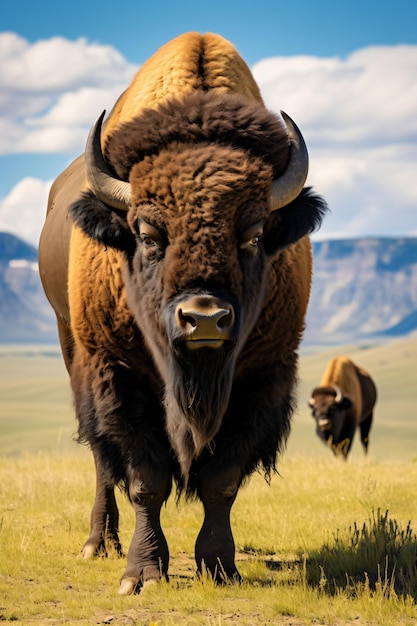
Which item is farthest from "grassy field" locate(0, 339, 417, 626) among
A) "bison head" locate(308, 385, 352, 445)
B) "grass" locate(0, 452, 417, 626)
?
"bison head" locate(308, 385, 352, 445)

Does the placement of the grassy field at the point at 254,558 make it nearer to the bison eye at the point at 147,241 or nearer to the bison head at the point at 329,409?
the bison eye at the point at 147,241

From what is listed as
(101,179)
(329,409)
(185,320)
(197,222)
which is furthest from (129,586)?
(329,409)

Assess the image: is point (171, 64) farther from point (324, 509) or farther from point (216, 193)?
point (324, 509)

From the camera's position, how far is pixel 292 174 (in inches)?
191

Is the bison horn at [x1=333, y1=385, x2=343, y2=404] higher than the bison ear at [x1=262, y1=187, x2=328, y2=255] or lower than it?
lower

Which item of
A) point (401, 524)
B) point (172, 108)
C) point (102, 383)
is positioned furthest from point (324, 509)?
point (172, 108)

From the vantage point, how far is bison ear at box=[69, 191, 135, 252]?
16.0ft

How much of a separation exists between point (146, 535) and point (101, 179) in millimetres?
1961

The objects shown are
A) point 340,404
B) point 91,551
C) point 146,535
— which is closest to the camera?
point 146,535

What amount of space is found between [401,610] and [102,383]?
2.00 metres

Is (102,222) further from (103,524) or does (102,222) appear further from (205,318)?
(103,524)

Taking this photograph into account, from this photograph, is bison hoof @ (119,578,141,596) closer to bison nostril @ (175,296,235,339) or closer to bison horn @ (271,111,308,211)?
bison nostril @ (175,296,235,339)

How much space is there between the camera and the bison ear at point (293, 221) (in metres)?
4.90

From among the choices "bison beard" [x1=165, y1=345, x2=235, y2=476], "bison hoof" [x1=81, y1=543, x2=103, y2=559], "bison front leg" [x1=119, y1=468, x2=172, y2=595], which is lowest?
"bison hoof" [x1=81, y1=543, x2=103, y2=559]
